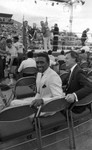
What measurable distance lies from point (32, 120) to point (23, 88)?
3.78ft

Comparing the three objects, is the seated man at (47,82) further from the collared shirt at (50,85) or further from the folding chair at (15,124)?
the folding chair at (15,124)

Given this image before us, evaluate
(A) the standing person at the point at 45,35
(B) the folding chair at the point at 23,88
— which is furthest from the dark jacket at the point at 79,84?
(A) the standing person at the point at 45,35

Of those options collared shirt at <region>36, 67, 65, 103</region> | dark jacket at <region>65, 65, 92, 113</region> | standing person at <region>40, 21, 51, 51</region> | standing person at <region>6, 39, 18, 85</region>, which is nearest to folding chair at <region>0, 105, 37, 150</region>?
collared shirt at <region>36, 67, 65, 103</region>

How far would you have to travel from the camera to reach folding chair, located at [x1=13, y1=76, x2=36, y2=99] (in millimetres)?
2945

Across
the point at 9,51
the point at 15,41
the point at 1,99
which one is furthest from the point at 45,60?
the point at 15,41

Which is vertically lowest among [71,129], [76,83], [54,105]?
[71,129]

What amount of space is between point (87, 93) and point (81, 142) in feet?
2.28

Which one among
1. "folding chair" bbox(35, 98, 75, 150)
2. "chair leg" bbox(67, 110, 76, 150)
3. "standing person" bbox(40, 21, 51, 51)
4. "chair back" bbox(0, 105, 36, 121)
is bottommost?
"chair leg" bbox(67, 110, 76, 150)

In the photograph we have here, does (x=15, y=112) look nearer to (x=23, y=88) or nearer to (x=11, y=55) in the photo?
(x=23, y=88)

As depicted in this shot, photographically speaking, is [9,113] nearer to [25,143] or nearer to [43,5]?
[25,143]

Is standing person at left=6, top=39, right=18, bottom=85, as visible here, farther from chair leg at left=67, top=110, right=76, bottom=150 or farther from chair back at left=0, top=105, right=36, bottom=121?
chair back at left=0, top=105, right=36, bottom=121

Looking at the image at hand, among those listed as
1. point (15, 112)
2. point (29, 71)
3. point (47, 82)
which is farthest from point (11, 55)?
point (15, 112)

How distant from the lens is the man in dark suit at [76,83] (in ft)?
7.10

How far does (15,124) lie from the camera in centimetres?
204
